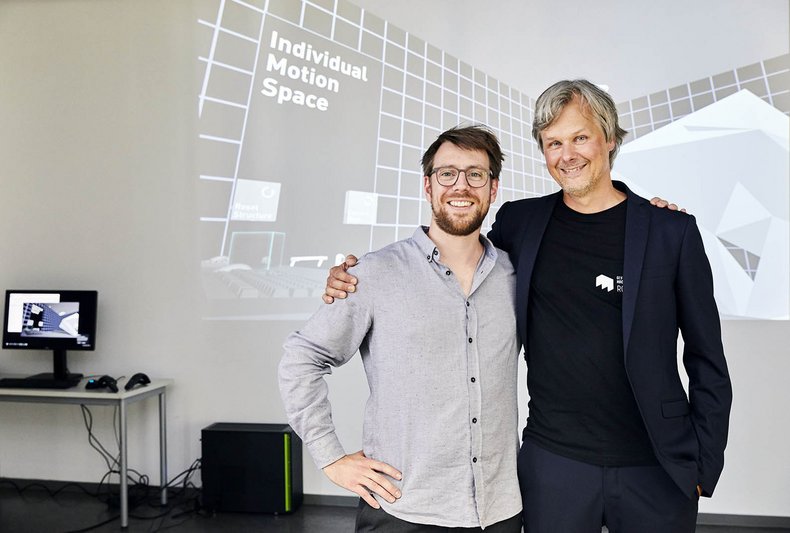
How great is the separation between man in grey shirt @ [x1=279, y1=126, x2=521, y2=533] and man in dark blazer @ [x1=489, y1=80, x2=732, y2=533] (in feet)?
0.37

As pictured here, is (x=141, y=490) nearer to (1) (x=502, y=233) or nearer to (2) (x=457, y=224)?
(1) (x=502, y=233)

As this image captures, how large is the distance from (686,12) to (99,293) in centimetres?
404

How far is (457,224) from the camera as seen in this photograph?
150cm

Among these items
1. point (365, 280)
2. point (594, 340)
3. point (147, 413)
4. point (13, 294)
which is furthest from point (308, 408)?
point (13, 294)

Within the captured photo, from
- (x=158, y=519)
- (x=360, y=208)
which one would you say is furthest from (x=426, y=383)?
(x=158, y=519)

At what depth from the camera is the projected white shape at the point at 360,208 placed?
3643 millimetres

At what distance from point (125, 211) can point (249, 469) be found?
1845 millimetres

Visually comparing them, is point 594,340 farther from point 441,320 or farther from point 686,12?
point 686,12

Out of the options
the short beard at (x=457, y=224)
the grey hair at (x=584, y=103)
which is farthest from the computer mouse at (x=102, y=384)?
the grey hair at (x=584, y=103)

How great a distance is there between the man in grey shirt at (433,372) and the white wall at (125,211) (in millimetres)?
2172

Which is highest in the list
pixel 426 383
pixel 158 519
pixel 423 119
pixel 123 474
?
pixel 423 119

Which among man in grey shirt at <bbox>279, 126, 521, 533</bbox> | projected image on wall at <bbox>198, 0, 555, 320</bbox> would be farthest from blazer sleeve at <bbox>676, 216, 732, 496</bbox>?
projected image on wall at <bbox>198, 0, 555, 320</bbox>

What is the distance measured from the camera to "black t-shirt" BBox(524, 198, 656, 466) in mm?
1513

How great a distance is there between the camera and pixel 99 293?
388 cm
